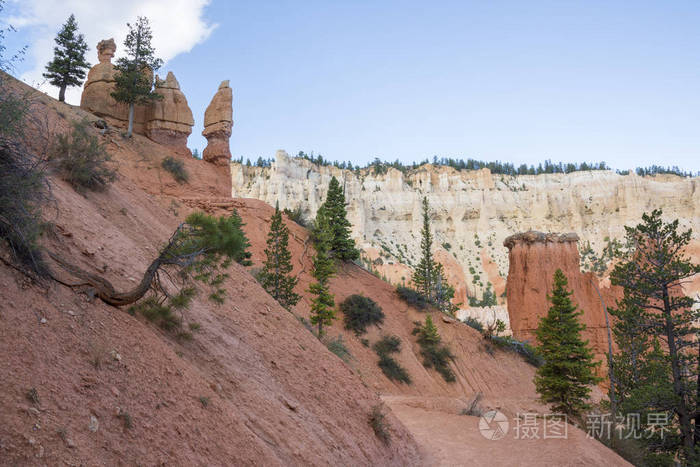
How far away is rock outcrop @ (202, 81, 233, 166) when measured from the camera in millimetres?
32344

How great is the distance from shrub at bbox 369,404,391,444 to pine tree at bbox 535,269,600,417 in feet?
35.1

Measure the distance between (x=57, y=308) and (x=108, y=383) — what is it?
3.60 ft

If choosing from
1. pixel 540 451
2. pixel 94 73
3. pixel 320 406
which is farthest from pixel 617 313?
Answer: pixel 94 73

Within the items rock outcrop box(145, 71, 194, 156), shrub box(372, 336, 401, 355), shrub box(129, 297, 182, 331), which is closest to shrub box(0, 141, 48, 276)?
shrub box(129, 297, 182, 331)

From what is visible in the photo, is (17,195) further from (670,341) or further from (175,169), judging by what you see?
(175,169)

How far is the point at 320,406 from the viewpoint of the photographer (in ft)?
30.3

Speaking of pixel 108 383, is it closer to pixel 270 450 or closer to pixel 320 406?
pixel 270 450

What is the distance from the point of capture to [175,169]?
28.3 meters

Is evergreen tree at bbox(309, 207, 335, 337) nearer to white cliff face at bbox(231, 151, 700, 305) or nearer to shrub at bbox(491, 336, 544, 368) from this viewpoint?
shrub at bbox(491, 336, 544, 368)

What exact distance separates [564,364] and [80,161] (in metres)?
17.8

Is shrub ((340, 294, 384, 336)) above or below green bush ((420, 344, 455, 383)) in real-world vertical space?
above

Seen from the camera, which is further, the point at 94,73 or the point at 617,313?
the point at 94,73

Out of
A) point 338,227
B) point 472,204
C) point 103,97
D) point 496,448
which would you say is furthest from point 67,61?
point 472,204

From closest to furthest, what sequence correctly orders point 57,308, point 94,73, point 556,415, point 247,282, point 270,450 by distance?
1. point 57,308
2. point 270,450
3. point 247,282
4. point 556,415
5. point 94,73
